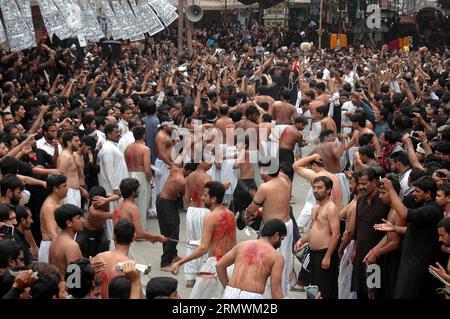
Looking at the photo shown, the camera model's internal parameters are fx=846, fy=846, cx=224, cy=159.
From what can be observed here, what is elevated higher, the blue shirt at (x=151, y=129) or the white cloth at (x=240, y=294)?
the white cloth at (x=240, y=294)

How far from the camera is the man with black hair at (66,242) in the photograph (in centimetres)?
653

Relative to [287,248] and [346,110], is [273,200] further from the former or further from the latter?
[346,110]

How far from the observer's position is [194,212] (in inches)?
343

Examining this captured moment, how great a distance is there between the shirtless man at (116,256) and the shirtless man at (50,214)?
1465 mm

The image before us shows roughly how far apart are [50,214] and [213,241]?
149 cm

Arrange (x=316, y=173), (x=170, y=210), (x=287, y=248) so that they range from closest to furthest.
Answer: (x=287, y=248) < (x=316, y=173) < (x=170, y=210)

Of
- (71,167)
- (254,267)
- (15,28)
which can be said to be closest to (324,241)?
(254,267)

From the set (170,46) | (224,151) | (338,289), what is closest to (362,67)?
(170,46)

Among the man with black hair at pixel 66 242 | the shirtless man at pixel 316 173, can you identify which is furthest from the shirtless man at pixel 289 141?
the man with black hair at pixel 66 242

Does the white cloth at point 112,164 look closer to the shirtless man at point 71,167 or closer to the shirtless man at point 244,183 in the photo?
the shirtless man at point 71,167

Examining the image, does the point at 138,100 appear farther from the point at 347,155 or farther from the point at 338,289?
the point at 338,289

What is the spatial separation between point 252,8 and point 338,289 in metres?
28.8

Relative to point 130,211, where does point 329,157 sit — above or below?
below

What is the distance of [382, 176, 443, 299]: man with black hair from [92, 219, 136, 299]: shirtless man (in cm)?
213
